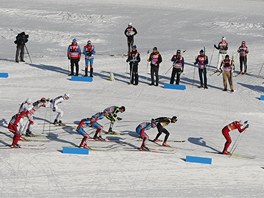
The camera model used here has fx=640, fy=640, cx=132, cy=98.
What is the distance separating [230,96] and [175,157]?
27.6ft

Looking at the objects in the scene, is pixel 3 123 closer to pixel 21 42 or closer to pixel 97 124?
pixel 97 124

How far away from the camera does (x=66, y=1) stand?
2172 inches

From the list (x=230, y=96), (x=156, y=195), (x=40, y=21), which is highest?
(x=40, y=21)

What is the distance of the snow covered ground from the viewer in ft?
67.6

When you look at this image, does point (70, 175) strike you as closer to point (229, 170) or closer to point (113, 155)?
point (113, 155)

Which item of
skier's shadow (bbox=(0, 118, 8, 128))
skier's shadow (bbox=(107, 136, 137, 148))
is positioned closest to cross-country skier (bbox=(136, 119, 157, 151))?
skier's shadow (bbox=(107, 136, 137, 148))

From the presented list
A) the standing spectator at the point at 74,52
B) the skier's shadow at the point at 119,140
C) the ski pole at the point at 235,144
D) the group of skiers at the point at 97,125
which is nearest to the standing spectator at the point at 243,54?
the standing spectator at the point at 74,52

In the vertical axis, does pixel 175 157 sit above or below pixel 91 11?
below

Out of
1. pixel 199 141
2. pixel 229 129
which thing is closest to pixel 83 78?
pixel 199 141

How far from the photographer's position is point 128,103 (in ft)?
94.0

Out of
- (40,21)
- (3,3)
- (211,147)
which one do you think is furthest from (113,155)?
(3,3)

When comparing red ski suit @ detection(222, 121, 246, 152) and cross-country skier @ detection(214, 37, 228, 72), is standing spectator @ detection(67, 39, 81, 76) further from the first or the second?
red ski suit @ detection(222, 121, 246, 152)

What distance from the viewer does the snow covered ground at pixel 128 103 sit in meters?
20.6

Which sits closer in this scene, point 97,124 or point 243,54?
point 97,124
